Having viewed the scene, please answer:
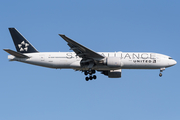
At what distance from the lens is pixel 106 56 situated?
3728cm

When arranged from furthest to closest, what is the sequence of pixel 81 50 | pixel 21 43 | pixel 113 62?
pixel 21 43 < pixel 113 62 < pixel 81 50

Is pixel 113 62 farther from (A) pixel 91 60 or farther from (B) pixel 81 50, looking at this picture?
(B) pixel 81 50

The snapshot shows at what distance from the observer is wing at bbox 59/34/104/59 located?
3259cm

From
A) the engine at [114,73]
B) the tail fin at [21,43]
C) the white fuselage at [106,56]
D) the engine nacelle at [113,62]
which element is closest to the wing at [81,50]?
the engine nacelle at [113,62]

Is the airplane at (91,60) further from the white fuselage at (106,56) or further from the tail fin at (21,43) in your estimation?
the tail fin at (21,43)

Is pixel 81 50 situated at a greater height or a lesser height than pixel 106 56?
greater

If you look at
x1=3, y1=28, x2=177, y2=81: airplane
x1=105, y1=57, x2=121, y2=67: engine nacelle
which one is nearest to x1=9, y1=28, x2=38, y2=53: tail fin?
x1=3, y1=28, x2=177, y2=81: airplane

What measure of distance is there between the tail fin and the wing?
7574 mm

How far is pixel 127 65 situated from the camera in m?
36.7

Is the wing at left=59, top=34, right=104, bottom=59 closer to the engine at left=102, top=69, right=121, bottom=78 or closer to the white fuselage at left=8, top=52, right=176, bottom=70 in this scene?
the white fuselage at left=8, top=52, right=176, bottom=70

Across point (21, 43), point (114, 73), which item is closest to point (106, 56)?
point (114, 73)

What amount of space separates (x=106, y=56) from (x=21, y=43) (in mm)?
11904

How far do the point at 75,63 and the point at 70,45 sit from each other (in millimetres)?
3845

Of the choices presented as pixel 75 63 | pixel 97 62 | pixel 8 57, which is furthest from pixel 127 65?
pixel 8 57
